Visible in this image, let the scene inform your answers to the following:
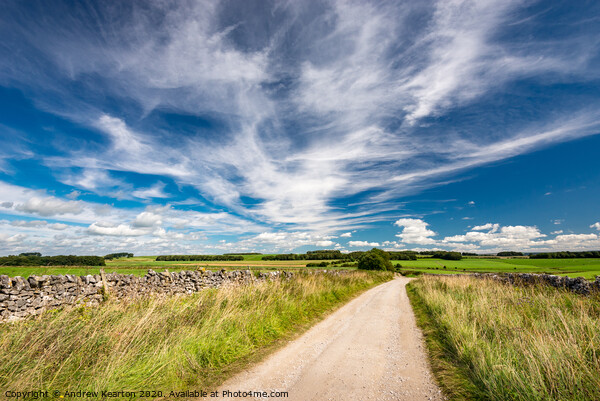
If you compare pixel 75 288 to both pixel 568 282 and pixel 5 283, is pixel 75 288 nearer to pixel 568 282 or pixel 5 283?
pixel 5 283

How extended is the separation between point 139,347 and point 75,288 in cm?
865

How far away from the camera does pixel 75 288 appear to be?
36.9ft

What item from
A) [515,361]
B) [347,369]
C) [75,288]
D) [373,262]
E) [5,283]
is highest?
[373,262]

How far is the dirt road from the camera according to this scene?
15.9 feet

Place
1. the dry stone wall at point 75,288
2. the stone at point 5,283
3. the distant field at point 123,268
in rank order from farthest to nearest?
the distant field at point 123,268
the dry stone wall at point 75,288
the stone at point 5,283

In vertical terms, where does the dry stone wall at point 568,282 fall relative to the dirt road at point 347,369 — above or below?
above

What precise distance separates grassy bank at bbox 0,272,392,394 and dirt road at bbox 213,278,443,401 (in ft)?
2.60

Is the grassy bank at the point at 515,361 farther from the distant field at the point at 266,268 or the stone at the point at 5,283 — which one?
the distant field at the point at 266,268

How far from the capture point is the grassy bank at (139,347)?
460 cm

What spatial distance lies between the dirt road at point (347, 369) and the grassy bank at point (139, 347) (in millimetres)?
792

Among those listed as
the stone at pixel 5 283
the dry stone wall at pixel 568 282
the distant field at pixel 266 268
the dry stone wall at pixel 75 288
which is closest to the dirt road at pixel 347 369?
the dry stone wall at pixel 75 288

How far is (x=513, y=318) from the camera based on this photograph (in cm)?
776

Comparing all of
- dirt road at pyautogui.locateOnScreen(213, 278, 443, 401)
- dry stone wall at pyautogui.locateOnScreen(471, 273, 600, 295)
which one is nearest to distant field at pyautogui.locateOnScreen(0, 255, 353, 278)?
dirt road at pyautogui.locateOnScreen(213, 278, 443, 401)

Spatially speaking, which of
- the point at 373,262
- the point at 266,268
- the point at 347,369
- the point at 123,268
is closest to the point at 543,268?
the point at 373,262
